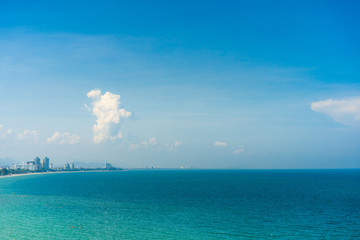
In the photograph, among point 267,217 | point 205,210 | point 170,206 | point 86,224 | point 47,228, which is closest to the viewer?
point 47,228

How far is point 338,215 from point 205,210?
3259 centimetres

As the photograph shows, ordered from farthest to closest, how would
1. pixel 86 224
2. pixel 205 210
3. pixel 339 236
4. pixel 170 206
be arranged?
pixel 170 206 < pixel 205 210 < pixel 86 224 < pixel 339 236

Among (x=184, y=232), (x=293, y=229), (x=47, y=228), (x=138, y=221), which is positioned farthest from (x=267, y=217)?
(x=47, y=228)

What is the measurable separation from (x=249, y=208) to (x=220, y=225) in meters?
24.0

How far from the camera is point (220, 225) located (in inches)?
2222

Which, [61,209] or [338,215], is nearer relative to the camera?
[338,215]

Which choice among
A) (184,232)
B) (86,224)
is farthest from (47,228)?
(184,232)

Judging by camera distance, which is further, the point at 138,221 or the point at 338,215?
the point at 338,215

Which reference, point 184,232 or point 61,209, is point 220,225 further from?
point 61,209

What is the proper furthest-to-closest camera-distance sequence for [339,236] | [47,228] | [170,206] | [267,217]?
[170,206]
[267,217]
[47,228]
[339,236]

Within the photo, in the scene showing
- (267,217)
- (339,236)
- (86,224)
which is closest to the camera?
(339,236)

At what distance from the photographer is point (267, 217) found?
6469 cm

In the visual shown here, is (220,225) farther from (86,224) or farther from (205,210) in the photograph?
(86,224)

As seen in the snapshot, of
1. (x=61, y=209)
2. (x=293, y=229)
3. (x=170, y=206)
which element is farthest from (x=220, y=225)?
(x=61, y=209)
